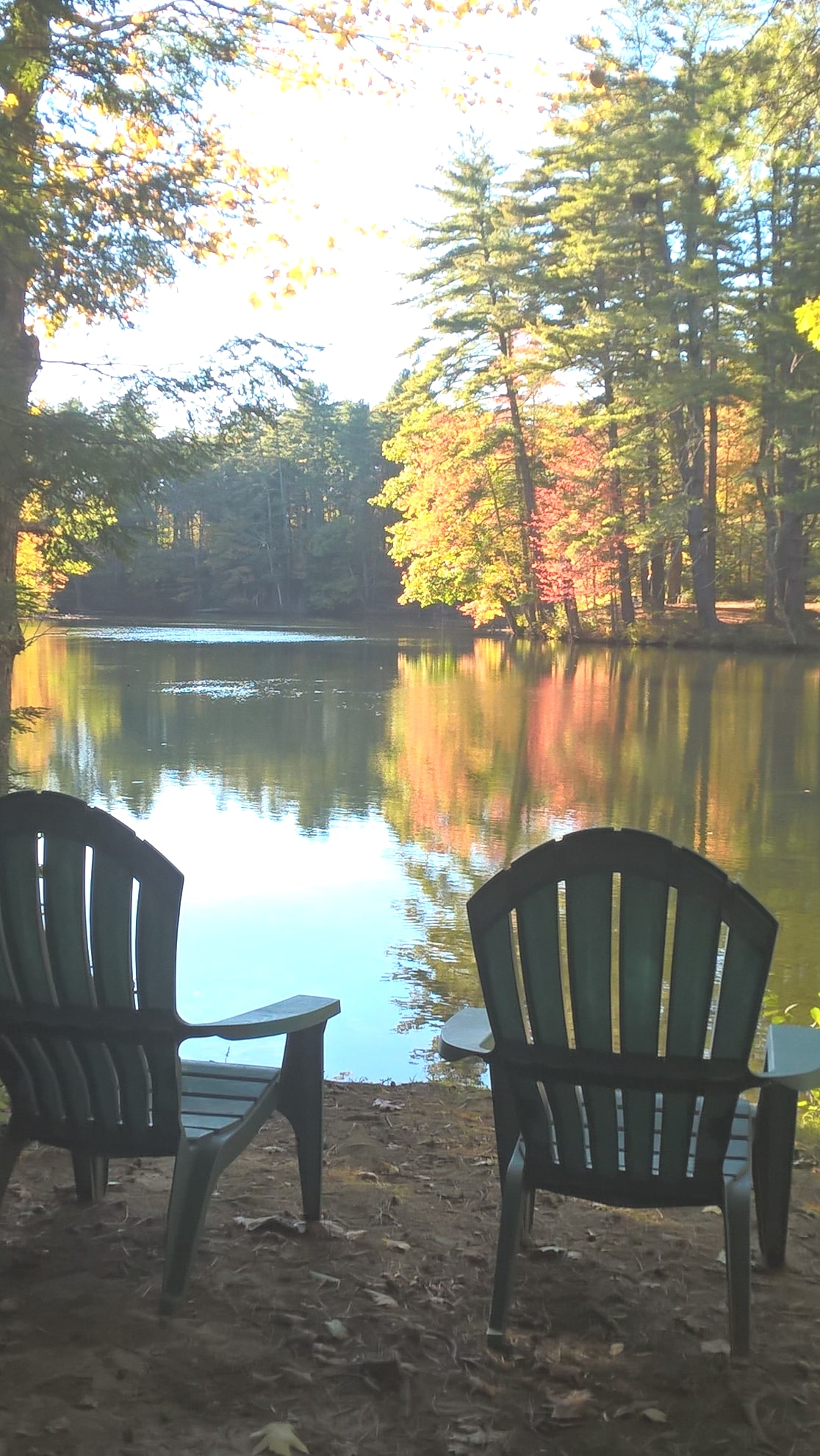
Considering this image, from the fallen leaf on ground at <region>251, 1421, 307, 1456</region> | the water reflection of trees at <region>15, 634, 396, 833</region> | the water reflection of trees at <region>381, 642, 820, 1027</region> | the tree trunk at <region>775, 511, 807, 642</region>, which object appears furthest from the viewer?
the tree trunk at <region>775, 511, 807, 642</region>

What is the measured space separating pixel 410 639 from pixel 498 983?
28.1 meters

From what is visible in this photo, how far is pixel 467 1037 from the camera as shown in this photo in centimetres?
192

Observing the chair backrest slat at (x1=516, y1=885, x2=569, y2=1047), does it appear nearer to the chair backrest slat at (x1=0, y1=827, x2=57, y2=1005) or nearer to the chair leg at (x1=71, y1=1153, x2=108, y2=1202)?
the chair backrest slat at (x1=0, y1=827, x2=57, y2=1005)

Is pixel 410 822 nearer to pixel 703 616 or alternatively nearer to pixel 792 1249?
pixel 792 1249

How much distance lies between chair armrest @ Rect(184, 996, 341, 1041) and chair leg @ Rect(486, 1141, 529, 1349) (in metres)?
0.42

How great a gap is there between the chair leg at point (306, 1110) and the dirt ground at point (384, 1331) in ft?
0.24

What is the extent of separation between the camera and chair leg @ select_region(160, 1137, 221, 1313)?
1766 mm

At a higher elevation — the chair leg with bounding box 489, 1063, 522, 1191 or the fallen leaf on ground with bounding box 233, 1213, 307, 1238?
the chair leg with bounding box 489, 1063, 522, 1191

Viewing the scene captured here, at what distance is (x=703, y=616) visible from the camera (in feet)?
79.5

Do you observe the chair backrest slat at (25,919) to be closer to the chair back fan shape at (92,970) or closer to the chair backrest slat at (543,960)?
the chair back fan shape at (92,970)

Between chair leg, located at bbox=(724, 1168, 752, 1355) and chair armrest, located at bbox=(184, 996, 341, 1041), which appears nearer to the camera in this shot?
chair leg, located at bbox=(724, 1168, 752, 1355)

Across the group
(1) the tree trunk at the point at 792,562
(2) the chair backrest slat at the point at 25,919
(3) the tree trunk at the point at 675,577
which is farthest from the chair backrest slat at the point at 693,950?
(3) the tree trunk at the point at 675,577

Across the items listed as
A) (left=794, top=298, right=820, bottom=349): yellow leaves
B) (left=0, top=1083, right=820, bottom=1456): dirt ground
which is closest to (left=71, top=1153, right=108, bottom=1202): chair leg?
(left=0, top=1083, right=820, bottom=1456): dirt ground

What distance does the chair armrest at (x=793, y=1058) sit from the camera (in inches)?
71.0
